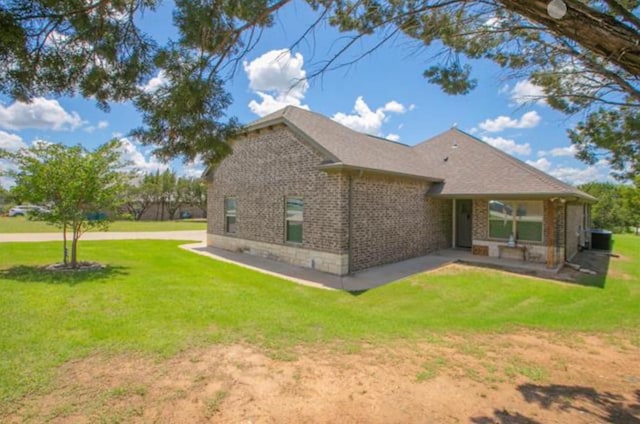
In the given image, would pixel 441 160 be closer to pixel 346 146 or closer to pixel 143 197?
pixel 346 146

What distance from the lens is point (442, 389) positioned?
392cm

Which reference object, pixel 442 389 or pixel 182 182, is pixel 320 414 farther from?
pixel 182 182

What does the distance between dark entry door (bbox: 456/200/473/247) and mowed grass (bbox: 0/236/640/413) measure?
480 centimetres

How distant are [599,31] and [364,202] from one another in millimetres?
8382

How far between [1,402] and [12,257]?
1174cm

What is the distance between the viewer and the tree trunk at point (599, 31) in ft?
8.20

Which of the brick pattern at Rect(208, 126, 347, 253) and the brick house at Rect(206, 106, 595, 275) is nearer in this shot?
the brick pattern at Rect(208, 126, 347, 253)

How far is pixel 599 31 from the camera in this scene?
100 inches

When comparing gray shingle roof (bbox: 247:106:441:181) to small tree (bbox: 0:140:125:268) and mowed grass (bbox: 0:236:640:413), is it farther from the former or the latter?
small tree (bbox: 0:140:125:268)

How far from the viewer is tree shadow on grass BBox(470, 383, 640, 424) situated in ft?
11.2

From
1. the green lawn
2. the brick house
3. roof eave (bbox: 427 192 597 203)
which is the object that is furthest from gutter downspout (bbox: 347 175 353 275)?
the green lawn

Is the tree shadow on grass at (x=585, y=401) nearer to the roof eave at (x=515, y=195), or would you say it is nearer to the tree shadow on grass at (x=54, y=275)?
the roof eave at (x=515, y=195)

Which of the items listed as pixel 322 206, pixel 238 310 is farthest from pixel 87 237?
pixel 238 310

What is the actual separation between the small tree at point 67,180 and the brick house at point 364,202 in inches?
160
